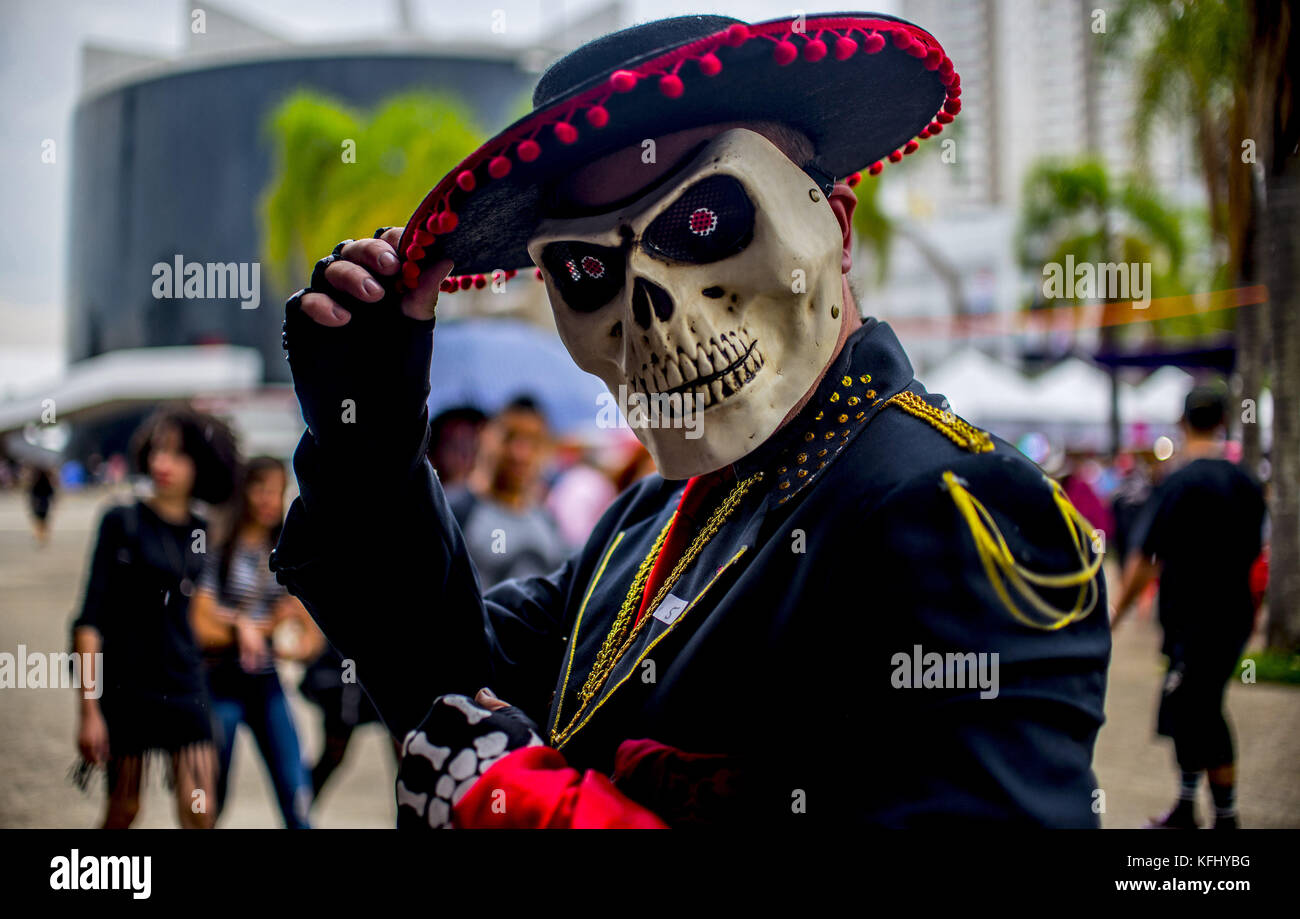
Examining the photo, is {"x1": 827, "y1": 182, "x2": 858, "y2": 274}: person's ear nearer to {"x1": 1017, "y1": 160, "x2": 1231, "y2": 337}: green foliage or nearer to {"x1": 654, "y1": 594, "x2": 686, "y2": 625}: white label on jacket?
{"x1": 654, "y1": 594, "x2": 686, "y2": 625}: white label on jacket

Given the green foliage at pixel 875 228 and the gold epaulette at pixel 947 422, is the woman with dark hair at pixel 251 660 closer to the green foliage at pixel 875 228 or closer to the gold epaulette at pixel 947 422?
the gold epaulette at pixel 947 422

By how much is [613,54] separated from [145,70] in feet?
146

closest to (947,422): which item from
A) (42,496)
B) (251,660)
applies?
(251,660)

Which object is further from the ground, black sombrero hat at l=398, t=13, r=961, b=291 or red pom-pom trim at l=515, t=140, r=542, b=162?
black sombrero hat at l=398, t=13, r=961, b=291

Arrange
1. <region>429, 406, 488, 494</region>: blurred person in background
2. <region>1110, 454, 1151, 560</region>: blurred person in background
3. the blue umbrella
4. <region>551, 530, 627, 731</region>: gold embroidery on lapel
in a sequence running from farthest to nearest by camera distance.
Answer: <region>1110, 454, 1151, 560</region>: blurred person in background
the blue umbrella
<region>429, 406, 488, 494</region>: blurred person in background
<region>551, 530, 627, 731</region>: gold embroidery on lapel

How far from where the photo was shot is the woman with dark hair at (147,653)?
3.54 m

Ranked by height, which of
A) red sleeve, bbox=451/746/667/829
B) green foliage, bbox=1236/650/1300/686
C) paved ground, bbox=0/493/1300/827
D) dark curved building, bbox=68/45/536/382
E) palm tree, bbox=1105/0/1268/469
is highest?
dark curved building, bbox=68/45/536/382

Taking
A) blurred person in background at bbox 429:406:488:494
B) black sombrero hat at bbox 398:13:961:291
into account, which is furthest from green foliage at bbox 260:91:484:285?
black sombrero hat at bbox 398:13:961:291

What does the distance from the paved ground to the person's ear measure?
3835 mm

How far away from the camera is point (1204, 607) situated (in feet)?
14.0

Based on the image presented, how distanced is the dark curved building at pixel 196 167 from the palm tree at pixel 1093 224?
18.7 meters

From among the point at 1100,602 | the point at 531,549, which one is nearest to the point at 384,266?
the point at 1100,602

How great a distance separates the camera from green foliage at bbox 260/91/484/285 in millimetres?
16328
